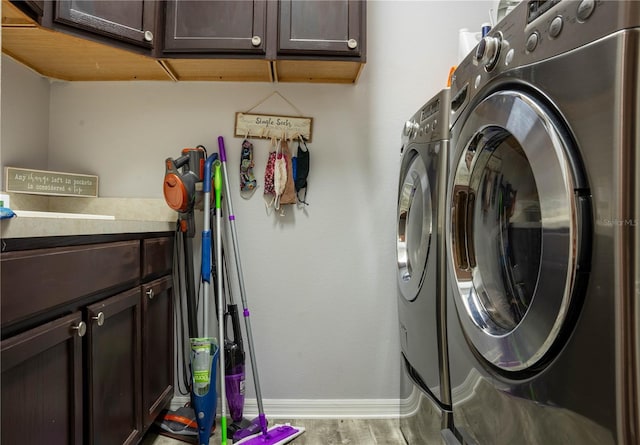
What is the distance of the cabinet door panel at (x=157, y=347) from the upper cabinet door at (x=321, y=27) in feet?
3.62

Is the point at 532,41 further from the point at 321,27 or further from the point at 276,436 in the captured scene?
the point at 276,436

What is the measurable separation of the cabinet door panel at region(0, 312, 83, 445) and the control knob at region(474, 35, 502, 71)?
3.93 ft

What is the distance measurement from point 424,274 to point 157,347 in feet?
3.66

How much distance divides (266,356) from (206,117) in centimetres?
119

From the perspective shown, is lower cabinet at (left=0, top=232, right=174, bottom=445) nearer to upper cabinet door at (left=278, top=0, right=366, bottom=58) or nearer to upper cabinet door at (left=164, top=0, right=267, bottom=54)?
upper cabinet door at (left=164, top=0, right=267, bottom=54)

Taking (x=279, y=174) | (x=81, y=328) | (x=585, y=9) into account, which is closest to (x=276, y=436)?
(x=81, y=328)

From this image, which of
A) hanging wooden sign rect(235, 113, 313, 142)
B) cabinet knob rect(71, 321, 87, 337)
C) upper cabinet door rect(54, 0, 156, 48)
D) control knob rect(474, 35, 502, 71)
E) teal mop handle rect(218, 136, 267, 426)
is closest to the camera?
control knob rect(474, 35, 502, 71)

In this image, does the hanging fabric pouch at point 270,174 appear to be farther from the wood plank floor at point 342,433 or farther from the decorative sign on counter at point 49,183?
the wood plank floor at point 342,433

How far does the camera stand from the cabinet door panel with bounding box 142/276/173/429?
4.99 ft

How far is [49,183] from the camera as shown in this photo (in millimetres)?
1766

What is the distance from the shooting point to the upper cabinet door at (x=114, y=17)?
1426 mm

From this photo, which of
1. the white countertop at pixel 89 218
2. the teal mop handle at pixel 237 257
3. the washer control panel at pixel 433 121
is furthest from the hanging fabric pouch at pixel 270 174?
the washer control panel at pixel 433 121

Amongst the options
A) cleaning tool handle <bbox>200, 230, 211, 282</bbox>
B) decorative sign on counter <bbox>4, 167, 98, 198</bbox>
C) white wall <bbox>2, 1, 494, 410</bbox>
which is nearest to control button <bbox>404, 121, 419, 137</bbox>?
white wall <bbox>2, 1, 494, 410</bbox>

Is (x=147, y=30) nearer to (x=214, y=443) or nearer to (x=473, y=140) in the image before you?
(x=473, y=140)
